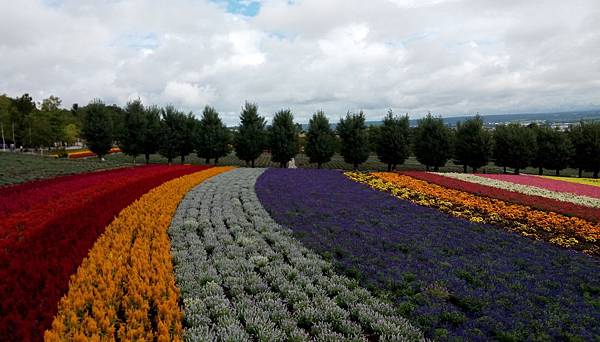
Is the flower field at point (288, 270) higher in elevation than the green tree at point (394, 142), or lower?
lower

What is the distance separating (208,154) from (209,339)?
191 ft

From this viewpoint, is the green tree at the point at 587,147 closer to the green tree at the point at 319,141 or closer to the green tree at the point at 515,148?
the green tree at the point at 515,148

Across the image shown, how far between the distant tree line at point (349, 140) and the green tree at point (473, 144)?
5.8 inches

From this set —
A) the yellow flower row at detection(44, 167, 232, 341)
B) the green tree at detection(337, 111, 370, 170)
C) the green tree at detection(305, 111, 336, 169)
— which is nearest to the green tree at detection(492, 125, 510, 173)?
the green tree at detection(337, 111, 370, 170)

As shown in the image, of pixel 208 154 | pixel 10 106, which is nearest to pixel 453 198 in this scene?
pixel 208 154

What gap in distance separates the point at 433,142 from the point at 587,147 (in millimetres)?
25022

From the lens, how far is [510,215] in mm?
17297

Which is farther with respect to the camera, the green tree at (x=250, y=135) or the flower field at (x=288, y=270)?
the green tree at (x=250, y=135)

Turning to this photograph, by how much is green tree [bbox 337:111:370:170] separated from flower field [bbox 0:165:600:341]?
42.4m

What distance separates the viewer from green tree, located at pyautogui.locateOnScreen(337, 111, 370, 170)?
61.0 meters

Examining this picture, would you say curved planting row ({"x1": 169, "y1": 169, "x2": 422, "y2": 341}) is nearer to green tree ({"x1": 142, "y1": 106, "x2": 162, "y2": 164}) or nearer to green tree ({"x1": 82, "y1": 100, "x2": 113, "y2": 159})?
green tree ({"x1": 142, "y1": 106, "x2": 162, "y2": 164})

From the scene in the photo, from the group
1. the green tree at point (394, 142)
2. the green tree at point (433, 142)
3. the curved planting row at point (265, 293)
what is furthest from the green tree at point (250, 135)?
the curved planting row at point (265, 293)

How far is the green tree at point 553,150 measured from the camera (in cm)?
6022

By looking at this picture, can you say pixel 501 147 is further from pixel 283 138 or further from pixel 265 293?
pixel 265 293
